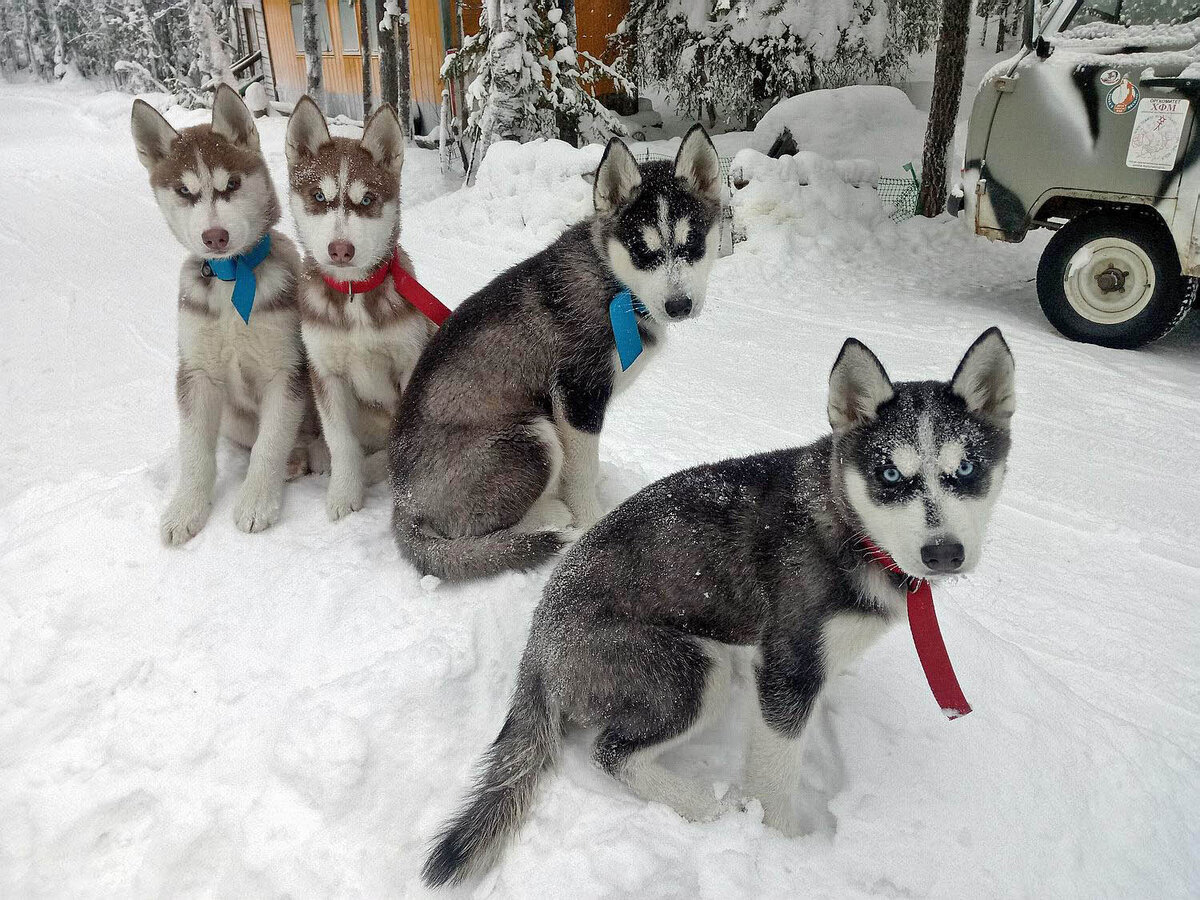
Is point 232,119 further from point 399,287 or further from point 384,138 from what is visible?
point 399,287

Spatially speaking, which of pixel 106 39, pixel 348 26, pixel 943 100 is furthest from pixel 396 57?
pixel 106 39

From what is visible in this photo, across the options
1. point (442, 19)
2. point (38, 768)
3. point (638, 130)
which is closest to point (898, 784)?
point (38, 768)

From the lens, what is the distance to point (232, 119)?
11.1 feet

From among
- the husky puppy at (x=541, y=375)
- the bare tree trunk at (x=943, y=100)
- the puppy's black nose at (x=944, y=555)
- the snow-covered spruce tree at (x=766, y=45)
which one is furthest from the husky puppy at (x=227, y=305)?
the snow-covered spruce tree at (x=766, y=45)

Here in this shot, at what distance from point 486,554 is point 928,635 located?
1.71 metres

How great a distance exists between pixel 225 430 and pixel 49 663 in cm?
140

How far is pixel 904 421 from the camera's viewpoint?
2.10 metres

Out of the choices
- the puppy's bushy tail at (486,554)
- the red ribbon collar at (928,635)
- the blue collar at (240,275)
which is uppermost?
the blue collar at (240,275)

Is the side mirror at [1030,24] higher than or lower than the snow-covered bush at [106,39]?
higher

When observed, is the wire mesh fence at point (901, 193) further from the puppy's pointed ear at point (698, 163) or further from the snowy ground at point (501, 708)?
the puppy's pointed ear at point (698, 163)

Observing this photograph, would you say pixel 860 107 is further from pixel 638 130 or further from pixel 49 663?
pixel 49 663

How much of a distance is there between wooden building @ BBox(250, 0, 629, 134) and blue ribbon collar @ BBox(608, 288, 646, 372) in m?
13.6

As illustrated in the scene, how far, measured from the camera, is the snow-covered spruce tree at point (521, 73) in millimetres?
11328

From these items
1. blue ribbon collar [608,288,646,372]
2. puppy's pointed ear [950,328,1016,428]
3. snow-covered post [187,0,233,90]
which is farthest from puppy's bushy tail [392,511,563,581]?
snow-covered post [187,0,233,90]
